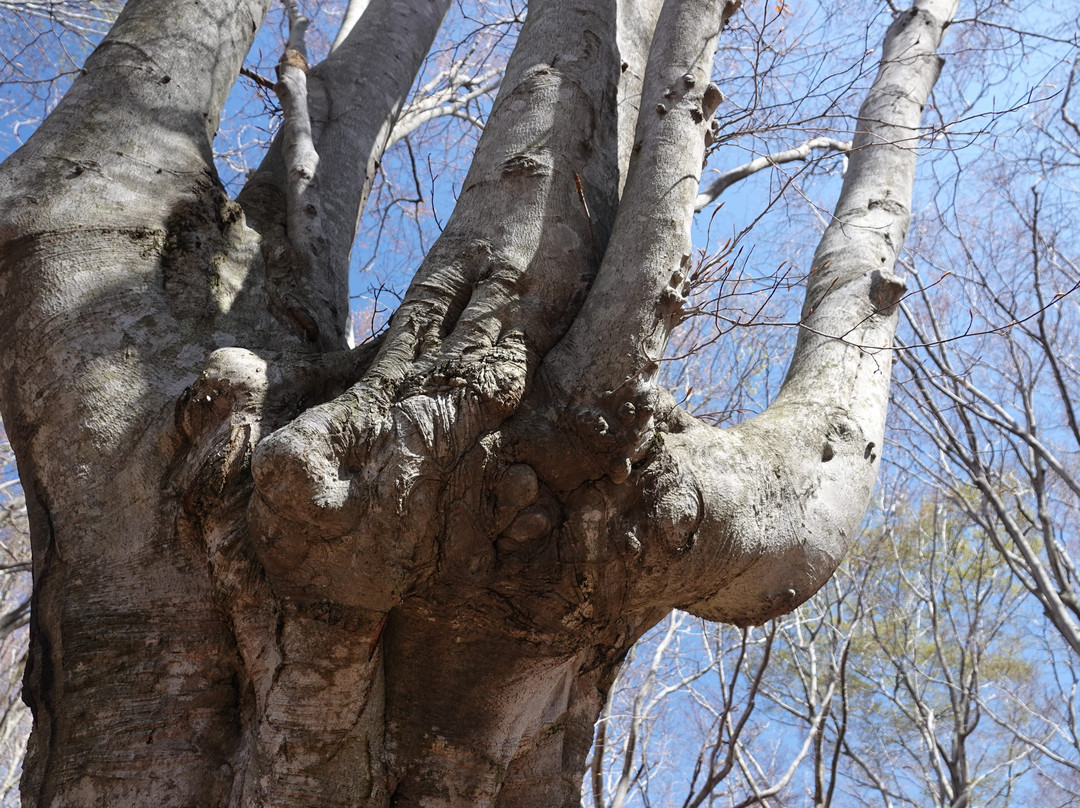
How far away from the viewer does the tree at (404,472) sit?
133 cm

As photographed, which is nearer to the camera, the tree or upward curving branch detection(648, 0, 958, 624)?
the tree

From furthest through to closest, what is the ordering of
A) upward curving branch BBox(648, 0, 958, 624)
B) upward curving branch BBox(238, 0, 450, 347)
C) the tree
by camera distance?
upward curving branch BBox(238, 0, 450, 347)
upward curving branch BBox(648, 0, 958, 624)
the tree

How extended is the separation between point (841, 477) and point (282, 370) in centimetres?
114

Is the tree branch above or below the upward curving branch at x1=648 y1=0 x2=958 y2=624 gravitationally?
above

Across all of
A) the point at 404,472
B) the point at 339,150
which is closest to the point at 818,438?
the point at 404,472

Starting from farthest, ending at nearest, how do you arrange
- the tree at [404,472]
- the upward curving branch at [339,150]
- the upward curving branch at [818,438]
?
the upward curving branch at [339,150] < the upward curving branch at [818,438] < the tree at [404,472]

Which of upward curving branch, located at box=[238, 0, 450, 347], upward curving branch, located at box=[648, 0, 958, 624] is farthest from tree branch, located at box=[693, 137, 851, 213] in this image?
upward curving branch, located at box=[238, 0, 450, 347]

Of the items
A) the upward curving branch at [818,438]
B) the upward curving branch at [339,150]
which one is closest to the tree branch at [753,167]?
the upward curving branch at [818,438]

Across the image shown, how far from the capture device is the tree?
1.33m

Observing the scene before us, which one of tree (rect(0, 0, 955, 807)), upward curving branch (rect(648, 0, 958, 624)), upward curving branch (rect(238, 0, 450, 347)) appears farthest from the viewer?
upward curving branch (rect(238, 0, 450, 347))

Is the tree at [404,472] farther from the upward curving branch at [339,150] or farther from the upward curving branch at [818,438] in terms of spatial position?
the upward curving branch at [339,150]

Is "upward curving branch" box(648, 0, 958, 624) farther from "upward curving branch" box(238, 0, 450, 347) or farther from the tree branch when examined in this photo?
"upward curving branch" box(238, 0, 450, 347)

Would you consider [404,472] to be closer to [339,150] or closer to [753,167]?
[339,150]

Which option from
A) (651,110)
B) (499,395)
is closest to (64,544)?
(499,395)
